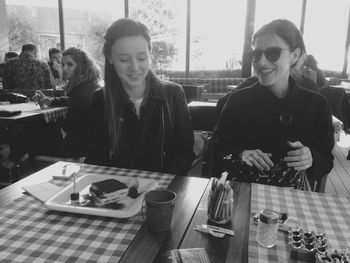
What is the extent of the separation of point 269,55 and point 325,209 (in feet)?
2.72

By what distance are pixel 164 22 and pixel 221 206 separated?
23.9ft

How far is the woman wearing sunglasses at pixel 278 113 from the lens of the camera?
5.43ft

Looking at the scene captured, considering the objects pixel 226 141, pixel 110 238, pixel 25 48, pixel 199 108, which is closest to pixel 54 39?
pixel 25 48

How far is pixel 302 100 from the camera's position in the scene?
1.73 m

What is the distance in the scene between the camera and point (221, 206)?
1008 millimetres

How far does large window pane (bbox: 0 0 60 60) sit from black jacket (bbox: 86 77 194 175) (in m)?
6.80

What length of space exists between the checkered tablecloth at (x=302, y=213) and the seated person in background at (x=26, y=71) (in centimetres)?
446

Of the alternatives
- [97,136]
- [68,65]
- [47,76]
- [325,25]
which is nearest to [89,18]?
[47,76]

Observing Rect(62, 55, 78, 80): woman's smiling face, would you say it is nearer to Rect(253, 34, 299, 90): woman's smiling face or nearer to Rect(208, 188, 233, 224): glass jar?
Rect(253, 34, 299, 90): woman's smiling face

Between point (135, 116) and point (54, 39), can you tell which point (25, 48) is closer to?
point (54, 39)

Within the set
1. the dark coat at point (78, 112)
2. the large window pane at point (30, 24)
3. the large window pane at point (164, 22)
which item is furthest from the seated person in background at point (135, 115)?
the large window pane at point (30, 24)

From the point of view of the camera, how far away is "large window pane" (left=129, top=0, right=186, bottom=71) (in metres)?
7.66

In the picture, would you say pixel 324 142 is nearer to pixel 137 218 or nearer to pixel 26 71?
pixel 137 218

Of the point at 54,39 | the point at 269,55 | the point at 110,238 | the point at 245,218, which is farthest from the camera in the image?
the point at 54,39
